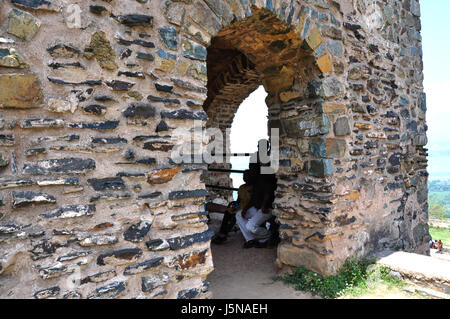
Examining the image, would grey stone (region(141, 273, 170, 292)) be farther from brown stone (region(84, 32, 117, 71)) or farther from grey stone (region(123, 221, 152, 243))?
brown stone (region(84, 32, 117, 71))

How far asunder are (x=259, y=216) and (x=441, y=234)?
16.9 m

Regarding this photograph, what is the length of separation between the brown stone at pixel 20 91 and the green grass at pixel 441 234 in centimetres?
1666

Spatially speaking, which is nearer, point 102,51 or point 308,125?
point 102,51

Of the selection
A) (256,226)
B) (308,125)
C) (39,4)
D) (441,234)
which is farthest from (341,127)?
(441,234)

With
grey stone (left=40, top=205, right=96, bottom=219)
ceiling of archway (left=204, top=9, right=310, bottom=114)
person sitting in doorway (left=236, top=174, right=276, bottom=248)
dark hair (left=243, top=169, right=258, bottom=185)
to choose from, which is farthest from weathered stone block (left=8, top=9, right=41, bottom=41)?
dark hair (left=243, top=169, right=258, bottom=185)

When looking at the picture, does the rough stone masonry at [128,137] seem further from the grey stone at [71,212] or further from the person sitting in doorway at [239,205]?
the person sitting in doorway at [239,205]

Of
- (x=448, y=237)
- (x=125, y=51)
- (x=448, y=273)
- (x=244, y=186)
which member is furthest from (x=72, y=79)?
(x=448, y=237)

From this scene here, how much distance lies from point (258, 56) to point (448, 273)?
294 cm

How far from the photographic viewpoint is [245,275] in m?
3.16

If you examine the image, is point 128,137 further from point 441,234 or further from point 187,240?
point 441,234

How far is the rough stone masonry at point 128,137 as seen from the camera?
1.42m

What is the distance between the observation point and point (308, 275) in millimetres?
2951

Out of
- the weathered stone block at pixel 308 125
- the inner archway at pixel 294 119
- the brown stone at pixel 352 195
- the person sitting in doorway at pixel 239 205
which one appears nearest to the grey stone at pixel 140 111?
the inner archway at pixel 294 119
